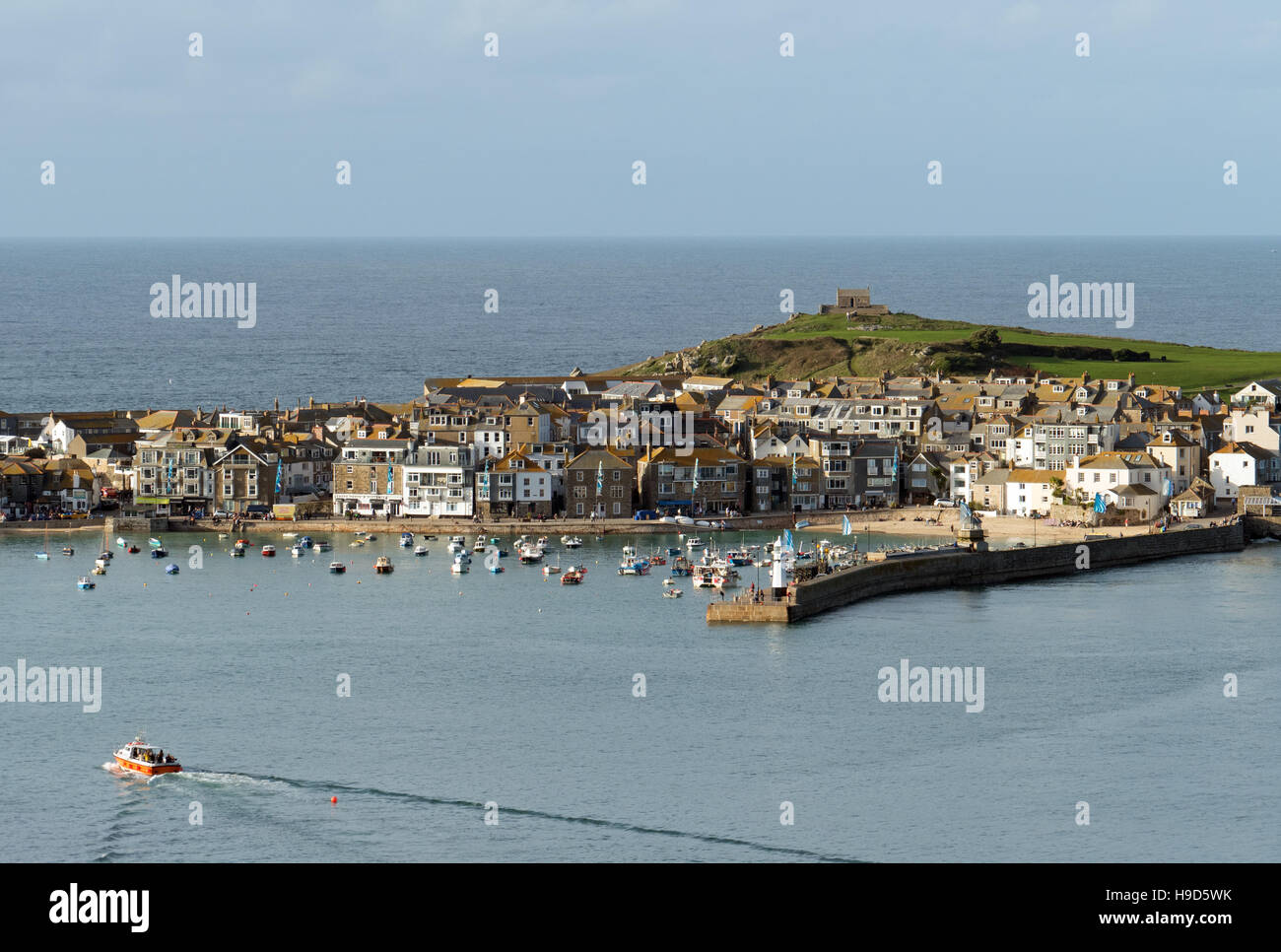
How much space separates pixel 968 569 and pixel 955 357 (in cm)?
4623

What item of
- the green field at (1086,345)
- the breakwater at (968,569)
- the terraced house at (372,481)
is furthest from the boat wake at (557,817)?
the green field at (1086,345)

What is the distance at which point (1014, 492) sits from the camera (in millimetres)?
70438

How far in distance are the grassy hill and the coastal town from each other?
20.8 meters

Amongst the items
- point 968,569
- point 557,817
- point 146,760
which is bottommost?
point 557,817

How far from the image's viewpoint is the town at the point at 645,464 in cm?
6975

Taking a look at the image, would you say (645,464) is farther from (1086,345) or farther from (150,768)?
(1086,345)

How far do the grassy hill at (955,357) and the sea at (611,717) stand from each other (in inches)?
1421

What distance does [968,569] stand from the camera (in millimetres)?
58531

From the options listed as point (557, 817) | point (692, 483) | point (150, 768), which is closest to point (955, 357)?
point (692, 483)

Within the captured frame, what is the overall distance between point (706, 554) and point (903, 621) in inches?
379

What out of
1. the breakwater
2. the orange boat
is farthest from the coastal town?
the orange boat

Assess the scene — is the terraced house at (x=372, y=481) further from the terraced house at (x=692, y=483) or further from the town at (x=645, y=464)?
the terraced house at (x=692, y=483)

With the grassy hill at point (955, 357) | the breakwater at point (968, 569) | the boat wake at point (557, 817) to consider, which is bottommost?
the boat wake at point (557, 817)
